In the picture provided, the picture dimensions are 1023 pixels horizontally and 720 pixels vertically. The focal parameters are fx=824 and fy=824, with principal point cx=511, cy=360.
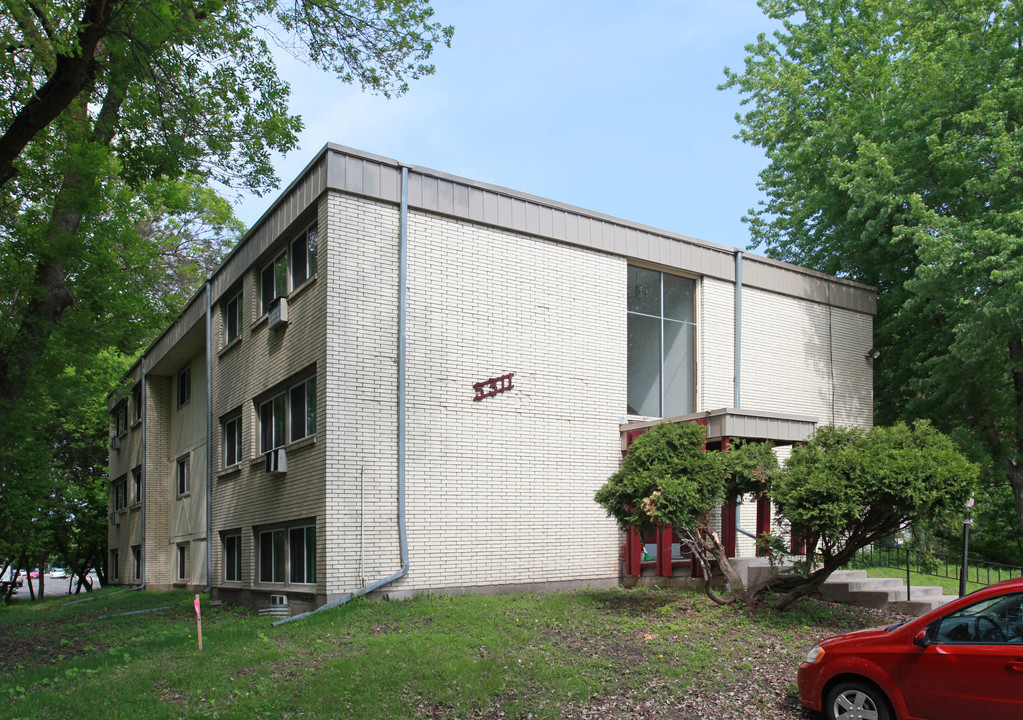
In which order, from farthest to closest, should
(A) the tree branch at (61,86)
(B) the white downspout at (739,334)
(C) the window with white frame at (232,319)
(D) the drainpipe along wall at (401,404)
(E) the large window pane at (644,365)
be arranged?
(C) the window with white frame at (232,319) → (B) the white downspout at (739,334) → (E) the large window pane at (644,365) → (D) the drainpipe along wall at (401,404) → (A) the tree branch at (61,86)

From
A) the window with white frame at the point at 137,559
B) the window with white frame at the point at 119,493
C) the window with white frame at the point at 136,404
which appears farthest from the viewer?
the window with white frame at the point at 119,493

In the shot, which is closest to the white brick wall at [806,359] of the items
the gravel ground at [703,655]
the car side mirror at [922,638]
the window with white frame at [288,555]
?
the gravel ground at [703,655]

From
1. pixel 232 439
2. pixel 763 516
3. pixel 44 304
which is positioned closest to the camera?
pixel 763 516

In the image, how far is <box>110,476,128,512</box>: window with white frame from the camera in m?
33.0

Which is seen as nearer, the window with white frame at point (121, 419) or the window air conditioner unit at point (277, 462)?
the window air conditioner unit at point (277, 462)

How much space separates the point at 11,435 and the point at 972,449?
21.7 m

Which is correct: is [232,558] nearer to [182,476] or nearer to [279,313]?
[279,313]

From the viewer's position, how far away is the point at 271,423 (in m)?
17.1

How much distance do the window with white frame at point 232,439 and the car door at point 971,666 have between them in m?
15.7

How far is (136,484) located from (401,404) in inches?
835

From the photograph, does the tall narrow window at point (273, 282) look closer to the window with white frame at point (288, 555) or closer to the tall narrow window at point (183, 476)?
the window with white frame at point (288, 555)

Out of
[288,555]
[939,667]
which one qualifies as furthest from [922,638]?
[288,555]

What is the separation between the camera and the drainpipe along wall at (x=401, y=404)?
1295 cm

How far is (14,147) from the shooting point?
9.99 meters
